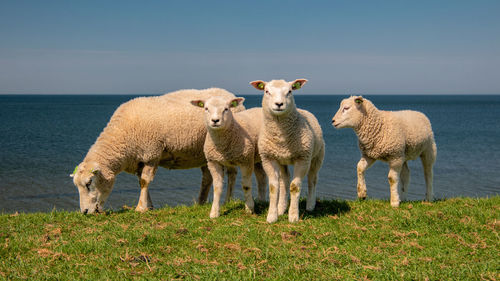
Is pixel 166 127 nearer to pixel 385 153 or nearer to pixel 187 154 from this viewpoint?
pixel 187 154

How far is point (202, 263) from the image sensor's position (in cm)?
578

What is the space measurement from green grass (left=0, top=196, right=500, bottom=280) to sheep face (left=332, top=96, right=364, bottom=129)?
161 cm

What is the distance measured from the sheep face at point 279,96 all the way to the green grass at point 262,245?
6.35ft

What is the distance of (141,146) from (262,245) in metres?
4.27

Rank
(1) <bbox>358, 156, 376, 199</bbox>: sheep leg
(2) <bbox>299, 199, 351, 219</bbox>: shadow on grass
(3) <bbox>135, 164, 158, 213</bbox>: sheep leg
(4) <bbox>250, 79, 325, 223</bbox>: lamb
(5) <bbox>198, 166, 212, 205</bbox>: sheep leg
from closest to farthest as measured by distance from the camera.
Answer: (4) <bbox>250, 79, 325, 223</bbox>: lamb, (2) <bbox>299, 199, 351, 219</bbox>: shadow on grass, (1) <bbox>358, 156, 376, 199</bbox>: sheep leg, (3) <bbox>135, 164, 158, 213</bbox>: sheep leg, (5) <bbox>198, 166, 212, 205</bbox>: sheep leg

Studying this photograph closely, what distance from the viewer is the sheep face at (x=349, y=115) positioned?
8.69 m

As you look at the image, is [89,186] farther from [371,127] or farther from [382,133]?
[382,133]

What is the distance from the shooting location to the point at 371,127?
870cm

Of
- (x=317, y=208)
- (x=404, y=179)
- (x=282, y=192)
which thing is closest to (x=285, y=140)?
(x=282, y=192)

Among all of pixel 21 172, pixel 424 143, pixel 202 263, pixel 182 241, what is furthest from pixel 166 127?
pixel 21 172

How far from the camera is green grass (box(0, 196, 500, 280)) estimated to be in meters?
5.44

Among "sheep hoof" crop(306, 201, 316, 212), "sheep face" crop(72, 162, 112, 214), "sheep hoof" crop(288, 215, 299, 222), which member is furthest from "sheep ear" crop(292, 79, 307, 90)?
"sheep face" crop(72, 162, 112, 214)

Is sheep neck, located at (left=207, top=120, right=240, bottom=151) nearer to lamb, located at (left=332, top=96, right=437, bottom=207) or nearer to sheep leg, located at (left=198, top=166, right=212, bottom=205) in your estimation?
lamb, located at (left=332, top=96, right=437, bottom=207)

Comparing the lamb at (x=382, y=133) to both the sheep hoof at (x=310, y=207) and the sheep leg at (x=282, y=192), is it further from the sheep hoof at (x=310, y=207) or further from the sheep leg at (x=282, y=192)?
the sheep leg at (x=282, y=192)
